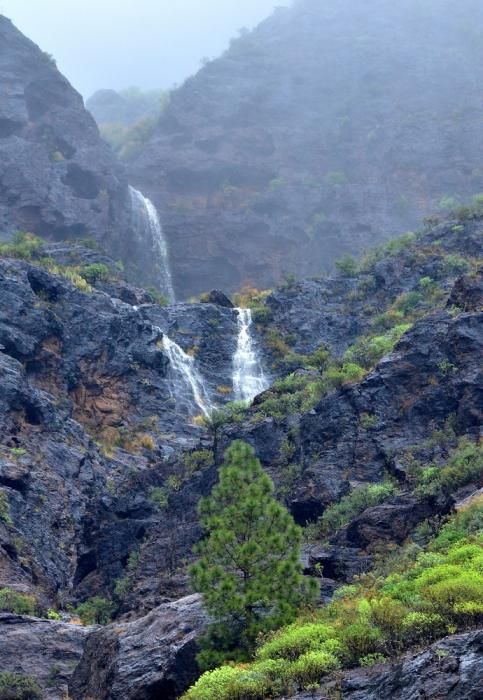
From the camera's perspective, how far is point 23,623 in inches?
949

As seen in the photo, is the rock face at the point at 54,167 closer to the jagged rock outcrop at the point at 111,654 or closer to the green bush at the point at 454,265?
the green bush at the point at 454,265

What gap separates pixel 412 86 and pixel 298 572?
254 ft

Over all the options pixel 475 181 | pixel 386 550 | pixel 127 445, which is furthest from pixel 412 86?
pixel 386 550

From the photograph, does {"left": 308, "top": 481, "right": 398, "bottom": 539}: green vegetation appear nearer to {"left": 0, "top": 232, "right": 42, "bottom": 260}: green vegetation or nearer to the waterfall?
{"left": 0, "top": 232, "right": 42, "bottom": 260}: green vegetation

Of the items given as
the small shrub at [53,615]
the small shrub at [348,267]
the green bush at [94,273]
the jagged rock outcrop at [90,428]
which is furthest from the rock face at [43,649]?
the small shrub at [348,267]

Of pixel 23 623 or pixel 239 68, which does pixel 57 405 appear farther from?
pixel 239 68

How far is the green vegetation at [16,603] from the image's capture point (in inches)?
Answer: 994

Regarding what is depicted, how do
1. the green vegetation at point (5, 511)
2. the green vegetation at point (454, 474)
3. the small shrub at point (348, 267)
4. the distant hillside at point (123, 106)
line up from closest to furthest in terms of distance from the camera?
the green vegetation at point (454, 474)
the green vegetation at point (5, 511)
the small shrub at point (348, 267)
the distant hillside at point (123, 106)

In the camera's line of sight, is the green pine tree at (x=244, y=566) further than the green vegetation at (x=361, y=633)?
Yes

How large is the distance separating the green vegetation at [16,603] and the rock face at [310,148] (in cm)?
4699

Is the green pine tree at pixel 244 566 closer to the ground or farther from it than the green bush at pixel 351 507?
closer to the ground

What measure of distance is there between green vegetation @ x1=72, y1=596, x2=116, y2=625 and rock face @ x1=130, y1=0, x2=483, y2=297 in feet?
145

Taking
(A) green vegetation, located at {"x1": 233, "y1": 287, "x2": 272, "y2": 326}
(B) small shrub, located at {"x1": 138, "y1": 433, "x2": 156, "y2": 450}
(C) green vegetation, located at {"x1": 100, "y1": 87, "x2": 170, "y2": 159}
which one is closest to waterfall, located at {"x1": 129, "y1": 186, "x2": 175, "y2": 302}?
(A) green vegetation, located at {"x1": 233, "y1": 287, "x2": 272, "y2": 326}

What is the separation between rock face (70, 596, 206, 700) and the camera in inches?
732
